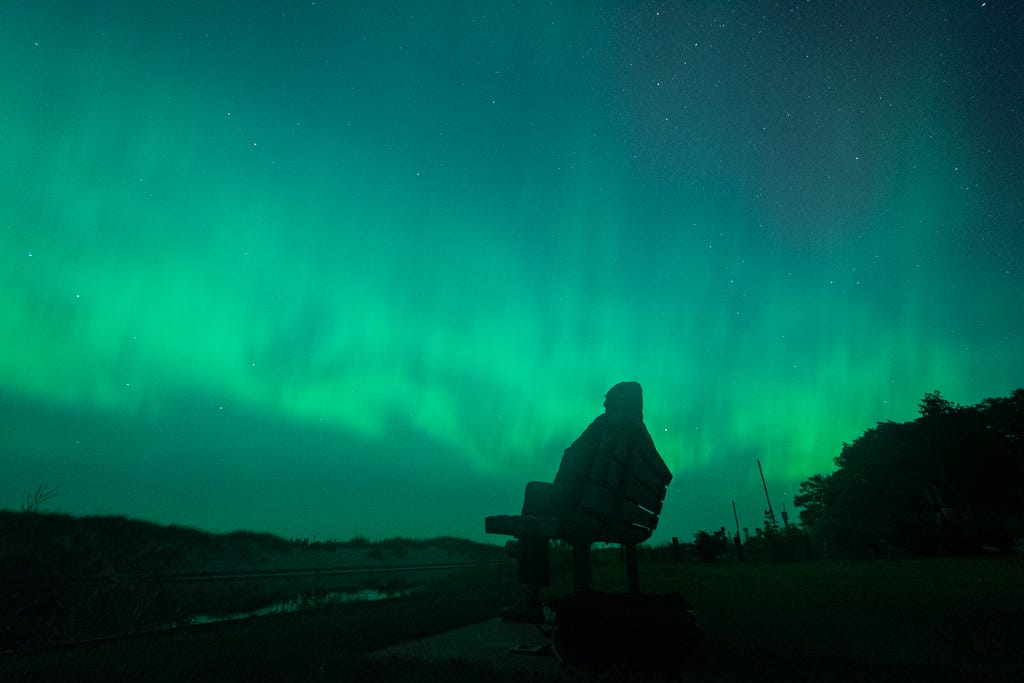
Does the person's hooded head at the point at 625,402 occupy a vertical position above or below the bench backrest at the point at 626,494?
above

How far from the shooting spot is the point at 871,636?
371cm

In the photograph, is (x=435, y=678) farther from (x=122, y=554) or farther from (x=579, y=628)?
(x=122, y=554)

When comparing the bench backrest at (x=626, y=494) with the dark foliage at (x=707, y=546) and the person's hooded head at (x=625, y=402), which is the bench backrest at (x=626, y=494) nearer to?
the person's hooded head at (x=625, y=402)

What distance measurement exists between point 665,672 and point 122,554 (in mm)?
17975

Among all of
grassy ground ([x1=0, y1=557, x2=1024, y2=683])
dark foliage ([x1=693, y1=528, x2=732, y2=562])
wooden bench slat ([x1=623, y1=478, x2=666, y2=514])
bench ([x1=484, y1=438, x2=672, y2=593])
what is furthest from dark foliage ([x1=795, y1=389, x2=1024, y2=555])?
bench ([x1=484, y1=438, x2=672, y2=593])

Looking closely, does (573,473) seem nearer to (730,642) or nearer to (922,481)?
(730,642)

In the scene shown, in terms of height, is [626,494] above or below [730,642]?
above

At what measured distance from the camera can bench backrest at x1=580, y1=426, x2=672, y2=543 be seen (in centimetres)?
378

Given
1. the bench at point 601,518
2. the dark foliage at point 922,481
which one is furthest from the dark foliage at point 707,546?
the bench at point 601,518

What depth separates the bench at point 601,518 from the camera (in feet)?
12.0

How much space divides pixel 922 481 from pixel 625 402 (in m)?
22.6

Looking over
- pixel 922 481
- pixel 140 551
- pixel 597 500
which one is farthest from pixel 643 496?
pixel 922 481

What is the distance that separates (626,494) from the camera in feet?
14.2

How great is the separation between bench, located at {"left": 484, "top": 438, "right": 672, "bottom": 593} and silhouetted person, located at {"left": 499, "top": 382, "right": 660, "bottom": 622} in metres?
0.07
